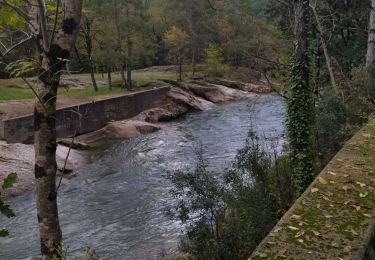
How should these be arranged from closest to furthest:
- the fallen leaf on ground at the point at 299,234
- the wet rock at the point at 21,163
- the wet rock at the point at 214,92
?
1. the fallen leaf on ground at the point at 299,234
2. the wet rock at the point at 21,163
3. the wet rock at the point at 214,92

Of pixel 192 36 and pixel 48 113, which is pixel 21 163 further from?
pixel 192 36

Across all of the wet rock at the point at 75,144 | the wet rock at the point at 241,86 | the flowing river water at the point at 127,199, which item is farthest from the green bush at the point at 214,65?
the wet rock at the point at 75,144

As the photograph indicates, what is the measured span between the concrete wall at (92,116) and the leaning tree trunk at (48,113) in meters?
10.8

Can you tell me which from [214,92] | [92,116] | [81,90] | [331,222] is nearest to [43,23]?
[331,222]

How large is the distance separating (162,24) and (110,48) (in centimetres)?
1765

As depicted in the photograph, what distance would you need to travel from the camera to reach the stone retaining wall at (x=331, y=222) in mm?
3667

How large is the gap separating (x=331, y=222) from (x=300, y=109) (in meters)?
5.91

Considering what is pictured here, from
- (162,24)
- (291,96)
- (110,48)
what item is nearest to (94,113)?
(110,48)

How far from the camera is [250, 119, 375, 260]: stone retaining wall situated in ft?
12.0

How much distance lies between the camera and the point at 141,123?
25.1m

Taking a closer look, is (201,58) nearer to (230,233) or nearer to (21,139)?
(21,139)

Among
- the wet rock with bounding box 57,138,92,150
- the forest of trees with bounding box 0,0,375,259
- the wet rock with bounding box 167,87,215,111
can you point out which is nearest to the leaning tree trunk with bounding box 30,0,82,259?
the forest of trees with bounding box 0,0,375,259

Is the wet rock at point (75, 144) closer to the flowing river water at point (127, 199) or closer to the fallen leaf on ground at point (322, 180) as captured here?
the flowing river water at point (127, 199)

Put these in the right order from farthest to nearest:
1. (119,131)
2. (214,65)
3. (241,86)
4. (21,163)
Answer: (214,65) < (241,86) < (119,131) < (21,163)
